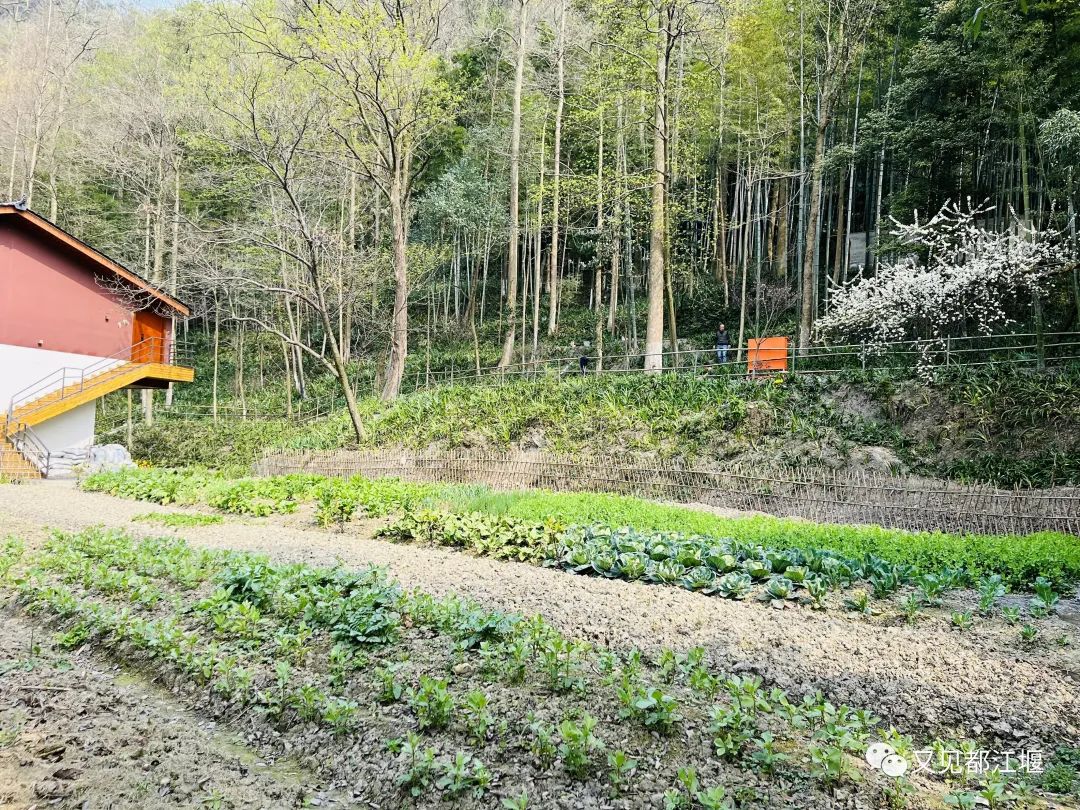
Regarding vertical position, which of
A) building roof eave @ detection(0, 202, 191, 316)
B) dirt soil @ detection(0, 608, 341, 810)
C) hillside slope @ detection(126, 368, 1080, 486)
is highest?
building roof eave @ detection(0, 202, 191, 316)

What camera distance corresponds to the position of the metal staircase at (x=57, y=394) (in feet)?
50.2

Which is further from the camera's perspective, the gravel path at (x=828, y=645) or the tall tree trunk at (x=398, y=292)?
the tall tree trunk at (x=398, y=292)

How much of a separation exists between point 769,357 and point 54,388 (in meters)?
18.6

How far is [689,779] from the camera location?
8.02 feet

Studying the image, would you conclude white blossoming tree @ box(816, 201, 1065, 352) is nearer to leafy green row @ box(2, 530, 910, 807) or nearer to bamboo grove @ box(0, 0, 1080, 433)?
bamboo grove @ box(0, 0, 1080, 433)

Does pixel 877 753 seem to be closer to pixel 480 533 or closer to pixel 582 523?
pixel 480 533

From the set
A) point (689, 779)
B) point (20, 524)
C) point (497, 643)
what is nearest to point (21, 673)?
point (497, 643)

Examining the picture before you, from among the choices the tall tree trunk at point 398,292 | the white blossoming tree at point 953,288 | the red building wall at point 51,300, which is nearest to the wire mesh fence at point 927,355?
the white blossoming tree at point 953,288

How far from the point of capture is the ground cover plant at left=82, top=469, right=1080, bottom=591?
5.59 m

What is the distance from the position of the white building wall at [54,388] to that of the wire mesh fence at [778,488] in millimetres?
8242

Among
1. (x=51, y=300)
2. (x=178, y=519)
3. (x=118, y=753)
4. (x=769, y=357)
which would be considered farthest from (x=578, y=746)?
(x=51, y=300)

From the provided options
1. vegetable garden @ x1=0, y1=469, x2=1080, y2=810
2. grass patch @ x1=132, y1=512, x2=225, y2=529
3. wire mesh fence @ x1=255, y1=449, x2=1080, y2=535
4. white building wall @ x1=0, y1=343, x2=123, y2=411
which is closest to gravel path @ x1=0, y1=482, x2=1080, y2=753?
vegetable garden @ x1=0, y1=469, x2=1080, y2=810

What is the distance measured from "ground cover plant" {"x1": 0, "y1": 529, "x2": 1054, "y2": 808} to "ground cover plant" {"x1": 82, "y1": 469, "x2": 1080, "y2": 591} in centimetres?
225

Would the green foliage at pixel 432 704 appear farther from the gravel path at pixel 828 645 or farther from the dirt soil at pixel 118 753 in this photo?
the gravel path at pixel 828 645
